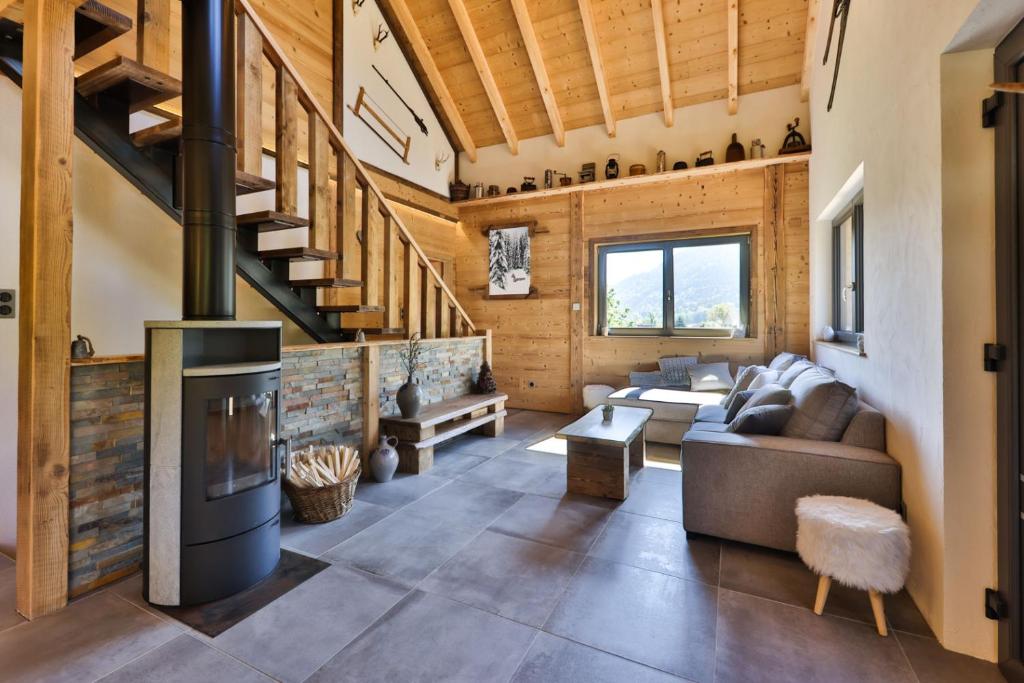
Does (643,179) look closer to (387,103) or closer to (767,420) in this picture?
(387,103)

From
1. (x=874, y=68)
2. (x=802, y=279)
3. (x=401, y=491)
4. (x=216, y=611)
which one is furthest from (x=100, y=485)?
(x=802, y=279)

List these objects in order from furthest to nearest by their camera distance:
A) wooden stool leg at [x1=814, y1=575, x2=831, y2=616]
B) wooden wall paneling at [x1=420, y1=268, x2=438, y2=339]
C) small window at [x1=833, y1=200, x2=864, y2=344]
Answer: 1. wooden wall paneling at [x1=420, y1=268, x2=438, y2=339]
2. small window at [x1=833, y1=200, x2=864, y2=344]
3. wooden stool leg at [x1=814, y1=575, x2=831, y2=616]

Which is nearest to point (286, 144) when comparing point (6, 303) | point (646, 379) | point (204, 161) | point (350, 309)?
point (204, 161)

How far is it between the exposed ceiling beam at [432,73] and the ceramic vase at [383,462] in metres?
5.00

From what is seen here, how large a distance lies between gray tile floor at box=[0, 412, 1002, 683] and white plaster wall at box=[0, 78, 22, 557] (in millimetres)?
342

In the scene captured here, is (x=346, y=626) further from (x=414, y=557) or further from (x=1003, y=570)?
(x=1003, y=570)

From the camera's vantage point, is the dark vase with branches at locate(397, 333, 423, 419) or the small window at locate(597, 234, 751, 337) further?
the small window at locate(597, 234, 751, 337)

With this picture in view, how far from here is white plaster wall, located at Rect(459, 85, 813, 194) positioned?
5188 millimetres

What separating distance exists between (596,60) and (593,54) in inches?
3.2

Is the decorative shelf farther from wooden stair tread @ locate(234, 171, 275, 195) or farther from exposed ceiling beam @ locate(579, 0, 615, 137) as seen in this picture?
wooden stair tread @ locate(234, 171, 275, 195)

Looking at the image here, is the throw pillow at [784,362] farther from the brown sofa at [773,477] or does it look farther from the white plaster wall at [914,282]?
the brown sofa at [773,477]

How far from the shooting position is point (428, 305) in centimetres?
437

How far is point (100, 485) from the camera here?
6.61 ft

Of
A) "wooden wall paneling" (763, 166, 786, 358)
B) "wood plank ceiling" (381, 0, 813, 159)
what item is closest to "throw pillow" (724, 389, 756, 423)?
"wooden wall paneling" (763, 166, 786, 358)
